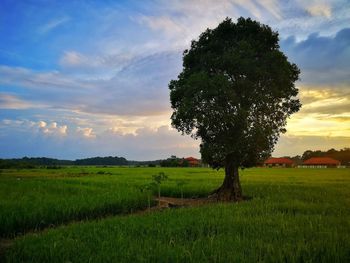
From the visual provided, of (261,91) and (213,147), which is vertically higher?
(261,91)

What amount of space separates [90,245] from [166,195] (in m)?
18.6

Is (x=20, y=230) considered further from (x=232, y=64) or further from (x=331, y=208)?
(x=232, y=64)

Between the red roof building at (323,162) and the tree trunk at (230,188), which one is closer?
the tree trunk at (230,188)

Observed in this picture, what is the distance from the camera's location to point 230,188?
80.2 ft

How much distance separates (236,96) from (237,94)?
1065mm

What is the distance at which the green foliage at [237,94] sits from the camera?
22672mm

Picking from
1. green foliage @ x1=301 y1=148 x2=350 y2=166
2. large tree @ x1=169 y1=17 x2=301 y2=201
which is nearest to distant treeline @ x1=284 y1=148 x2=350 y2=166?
green foliage @ x1=301 y1=148 x2=350 y2=166

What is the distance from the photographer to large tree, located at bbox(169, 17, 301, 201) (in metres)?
22.7

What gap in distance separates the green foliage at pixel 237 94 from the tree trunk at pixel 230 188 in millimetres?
506

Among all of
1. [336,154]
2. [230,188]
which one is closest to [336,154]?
[336,154]

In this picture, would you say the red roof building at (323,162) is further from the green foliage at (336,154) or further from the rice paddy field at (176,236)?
the rice paddy field at (176,236)

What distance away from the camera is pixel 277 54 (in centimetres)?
2391

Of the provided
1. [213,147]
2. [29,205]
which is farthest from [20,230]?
[213,147]

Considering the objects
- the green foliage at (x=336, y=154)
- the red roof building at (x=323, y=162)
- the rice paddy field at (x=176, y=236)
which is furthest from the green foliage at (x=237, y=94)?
the green foliage at (x=336, y=154)
